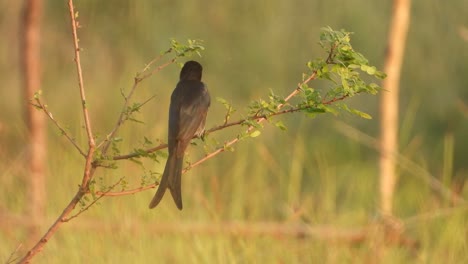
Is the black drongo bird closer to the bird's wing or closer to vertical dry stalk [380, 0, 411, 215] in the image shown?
the bird's wing

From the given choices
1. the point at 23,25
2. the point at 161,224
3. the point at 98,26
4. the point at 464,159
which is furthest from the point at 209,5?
the point at 161,224

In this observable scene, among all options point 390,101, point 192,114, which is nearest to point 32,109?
point 390,101

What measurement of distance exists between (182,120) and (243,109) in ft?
8.54

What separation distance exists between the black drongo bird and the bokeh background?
1295 millimetres

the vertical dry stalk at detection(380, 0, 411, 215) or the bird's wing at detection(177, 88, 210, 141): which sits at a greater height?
the vertical dry stalk at detection(380, 0, 411, 215)

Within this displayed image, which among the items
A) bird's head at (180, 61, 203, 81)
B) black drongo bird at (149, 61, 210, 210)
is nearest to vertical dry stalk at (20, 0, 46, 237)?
bird's head at (180, 61, 203, 81)

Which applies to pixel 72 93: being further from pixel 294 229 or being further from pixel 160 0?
pixel 294 229

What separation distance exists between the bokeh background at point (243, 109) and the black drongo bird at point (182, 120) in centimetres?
130

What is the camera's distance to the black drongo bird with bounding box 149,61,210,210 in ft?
8.24

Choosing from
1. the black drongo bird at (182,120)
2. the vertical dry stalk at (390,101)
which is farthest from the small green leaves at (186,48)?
the vertical dry stalk at (390,101)

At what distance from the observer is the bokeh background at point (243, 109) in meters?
4.45

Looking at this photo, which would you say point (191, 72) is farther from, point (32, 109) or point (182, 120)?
point (32, 109)

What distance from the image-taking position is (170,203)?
15.3 ft

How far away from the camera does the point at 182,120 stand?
2.68 m
